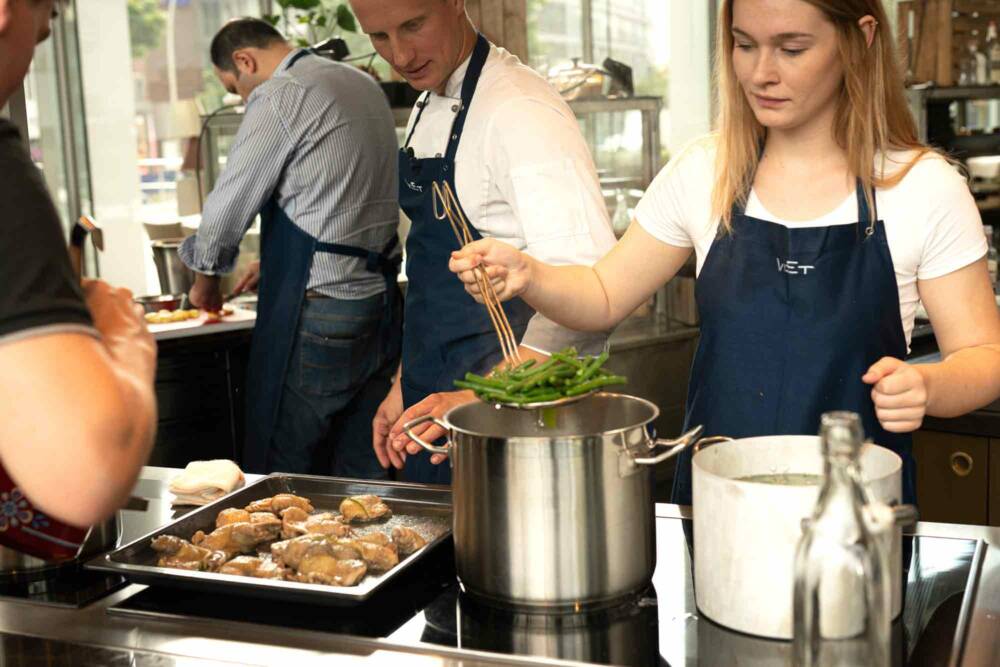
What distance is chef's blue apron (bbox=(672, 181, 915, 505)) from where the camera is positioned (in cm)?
195

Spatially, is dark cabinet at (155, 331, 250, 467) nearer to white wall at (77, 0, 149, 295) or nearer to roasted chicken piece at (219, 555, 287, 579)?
white wall at (77, 0, 149, 295)

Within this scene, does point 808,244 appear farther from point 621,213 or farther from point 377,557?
point 621,213

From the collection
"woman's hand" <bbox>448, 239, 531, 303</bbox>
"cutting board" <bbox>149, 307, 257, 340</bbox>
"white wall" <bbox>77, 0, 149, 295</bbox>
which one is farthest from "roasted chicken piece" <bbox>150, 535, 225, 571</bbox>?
"white wall" <bbox>77, 0, 149, 295</bbox>

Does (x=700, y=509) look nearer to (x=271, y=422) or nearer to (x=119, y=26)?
(x=271, y=422)

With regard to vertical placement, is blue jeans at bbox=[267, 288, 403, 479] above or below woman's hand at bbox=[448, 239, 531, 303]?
below

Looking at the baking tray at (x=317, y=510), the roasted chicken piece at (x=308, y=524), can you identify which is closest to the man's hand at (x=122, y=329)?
the baking tray at (x=317, y=510)

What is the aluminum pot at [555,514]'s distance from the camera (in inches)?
54.0

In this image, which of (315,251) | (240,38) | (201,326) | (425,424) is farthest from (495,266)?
(240,38)

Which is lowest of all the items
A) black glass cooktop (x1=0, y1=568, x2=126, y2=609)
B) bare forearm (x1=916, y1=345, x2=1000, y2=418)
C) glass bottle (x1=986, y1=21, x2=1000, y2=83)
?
black glass cooktop (x1=0, y1=568, x2=126, y2=609)

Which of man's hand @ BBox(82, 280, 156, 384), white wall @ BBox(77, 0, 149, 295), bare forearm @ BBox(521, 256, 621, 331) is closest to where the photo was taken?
man's hand @ BBox(82, 280, 156, 384)

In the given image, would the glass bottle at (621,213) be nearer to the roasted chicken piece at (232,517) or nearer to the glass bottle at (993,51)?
the glass bottle at (993,51)

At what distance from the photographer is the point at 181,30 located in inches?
266

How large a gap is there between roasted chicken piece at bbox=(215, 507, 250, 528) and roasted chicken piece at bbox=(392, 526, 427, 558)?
0.22 metres

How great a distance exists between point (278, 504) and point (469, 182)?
844mm
